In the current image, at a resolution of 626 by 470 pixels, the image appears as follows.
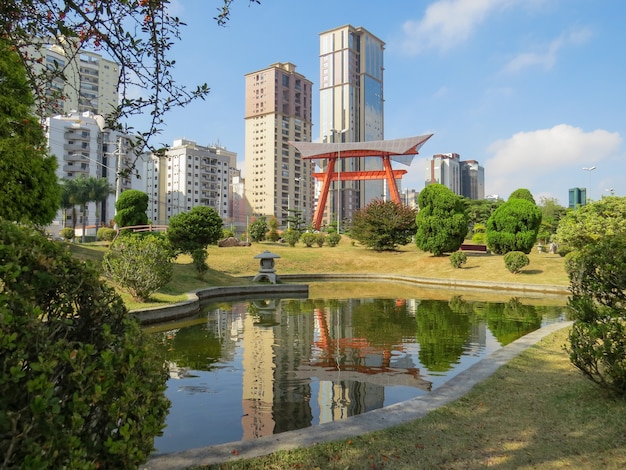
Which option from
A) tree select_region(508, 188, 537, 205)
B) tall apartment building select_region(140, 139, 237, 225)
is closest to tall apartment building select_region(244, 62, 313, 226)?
tall apartment building select_region(140, 139, 237, 225)

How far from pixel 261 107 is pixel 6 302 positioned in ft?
365

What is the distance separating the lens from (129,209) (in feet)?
91.1

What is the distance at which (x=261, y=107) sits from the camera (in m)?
108

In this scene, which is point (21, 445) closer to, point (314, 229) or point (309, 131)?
point (314, 229)

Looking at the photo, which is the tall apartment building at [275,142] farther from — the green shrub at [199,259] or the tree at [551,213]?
the green shrub at [199,259]

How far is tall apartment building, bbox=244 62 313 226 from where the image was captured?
104m

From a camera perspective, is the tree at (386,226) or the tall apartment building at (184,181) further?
the tall apartment building at (184,181)

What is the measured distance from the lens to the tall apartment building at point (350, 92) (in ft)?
389

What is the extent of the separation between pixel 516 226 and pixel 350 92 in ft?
324

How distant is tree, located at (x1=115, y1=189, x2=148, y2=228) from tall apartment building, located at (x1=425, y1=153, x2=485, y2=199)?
381ft

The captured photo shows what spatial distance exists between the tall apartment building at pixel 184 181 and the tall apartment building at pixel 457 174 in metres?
69.3

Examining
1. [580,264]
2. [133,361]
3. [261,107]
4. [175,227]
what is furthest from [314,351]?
[261,107]

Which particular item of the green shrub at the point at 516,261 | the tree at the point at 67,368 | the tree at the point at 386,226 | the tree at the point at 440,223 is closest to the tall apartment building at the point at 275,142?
the tree at the point at 386,226

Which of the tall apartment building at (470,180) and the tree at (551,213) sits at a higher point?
the tall apartment building at (470,180)
